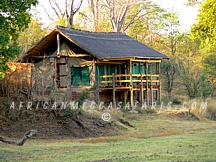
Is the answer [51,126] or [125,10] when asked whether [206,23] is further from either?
[125,10]

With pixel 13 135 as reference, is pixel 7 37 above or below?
above

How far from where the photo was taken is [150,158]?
419 inches

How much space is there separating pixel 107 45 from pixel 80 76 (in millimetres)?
2858

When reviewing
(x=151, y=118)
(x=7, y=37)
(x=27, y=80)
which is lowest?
(x=151, y=118)

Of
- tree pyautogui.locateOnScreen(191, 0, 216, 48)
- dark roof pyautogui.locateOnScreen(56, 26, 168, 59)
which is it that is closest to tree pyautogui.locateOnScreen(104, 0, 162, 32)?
dark roof pyautogui.locateOnScreen(56, 26, 168, 59)

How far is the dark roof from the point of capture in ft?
93.9

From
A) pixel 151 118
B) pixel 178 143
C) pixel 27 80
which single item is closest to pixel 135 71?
pixel 151 118

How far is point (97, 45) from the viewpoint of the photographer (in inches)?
1191

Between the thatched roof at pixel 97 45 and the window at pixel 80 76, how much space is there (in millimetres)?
1306

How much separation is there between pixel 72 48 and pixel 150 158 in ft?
67.9

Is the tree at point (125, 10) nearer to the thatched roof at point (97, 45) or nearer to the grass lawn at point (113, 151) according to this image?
the thatched roof at point (97, 45)

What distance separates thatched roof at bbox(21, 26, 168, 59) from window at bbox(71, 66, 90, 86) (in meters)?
1.31

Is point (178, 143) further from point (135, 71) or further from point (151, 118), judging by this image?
point (135, 71)

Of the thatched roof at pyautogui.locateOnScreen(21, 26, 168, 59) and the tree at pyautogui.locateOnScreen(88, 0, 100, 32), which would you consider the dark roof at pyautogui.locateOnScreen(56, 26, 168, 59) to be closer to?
the thatched roof at pyautogui.locateOnScreen(21, 26, 168, 59)
